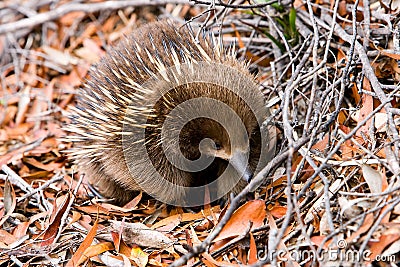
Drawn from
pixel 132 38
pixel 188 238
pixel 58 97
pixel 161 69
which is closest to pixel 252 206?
pixel 188 238

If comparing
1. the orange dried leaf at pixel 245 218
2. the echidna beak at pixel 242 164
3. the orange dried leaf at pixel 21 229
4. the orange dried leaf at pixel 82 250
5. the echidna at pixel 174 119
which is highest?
the echidna at pixel 174 119

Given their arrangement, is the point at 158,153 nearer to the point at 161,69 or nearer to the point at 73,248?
the point at 161,69

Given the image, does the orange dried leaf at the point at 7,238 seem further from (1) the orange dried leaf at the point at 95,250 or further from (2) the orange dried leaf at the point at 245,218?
(2) the orange dried leaf at the point at 245,218

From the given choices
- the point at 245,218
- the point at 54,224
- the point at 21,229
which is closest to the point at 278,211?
the point at 245,218

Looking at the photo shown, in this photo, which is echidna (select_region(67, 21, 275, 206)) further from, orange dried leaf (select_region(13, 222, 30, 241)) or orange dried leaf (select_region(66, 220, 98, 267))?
orange dried leaf (select_region(13, 222, 30, 241))

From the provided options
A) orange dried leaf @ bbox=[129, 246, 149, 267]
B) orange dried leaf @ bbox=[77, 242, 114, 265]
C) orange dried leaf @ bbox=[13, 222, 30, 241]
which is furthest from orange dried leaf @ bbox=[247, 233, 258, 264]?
orange dried leaf @ bbox=[13, 222, 30, 241]

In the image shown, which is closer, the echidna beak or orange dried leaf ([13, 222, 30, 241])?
the echidna beak

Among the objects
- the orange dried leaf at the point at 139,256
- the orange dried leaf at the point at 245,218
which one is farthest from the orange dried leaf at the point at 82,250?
the orange dried leaf at the point at 245,218
